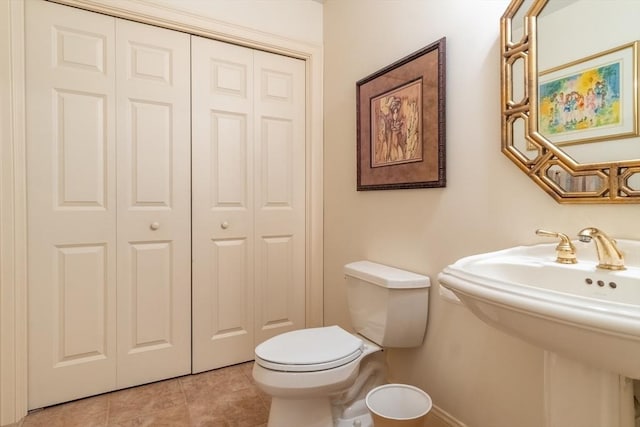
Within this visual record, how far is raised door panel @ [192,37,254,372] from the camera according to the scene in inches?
78.2

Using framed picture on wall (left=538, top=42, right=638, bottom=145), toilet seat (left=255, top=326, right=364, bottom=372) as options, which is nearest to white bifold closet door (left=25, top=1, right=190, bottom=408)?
toilet seat (left=255, top=326, right=364, bottom=372)

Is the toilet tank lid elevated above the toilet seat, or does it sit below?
above

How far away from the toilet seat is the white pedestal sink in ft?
1.97

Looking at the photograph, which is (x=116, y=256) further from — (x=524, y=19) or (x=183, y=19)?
(x=524, y=19)

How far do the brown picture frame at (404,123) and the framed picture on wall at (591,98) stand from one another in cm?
40

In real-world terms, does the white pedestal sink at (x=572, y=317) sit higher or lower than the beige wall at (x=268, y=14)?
lower

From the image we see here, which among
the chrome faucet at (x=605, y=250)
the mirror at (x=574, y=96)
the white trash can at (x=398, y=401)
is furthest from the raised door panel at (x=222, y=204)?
the chrome faucet at (x=605, y=250)

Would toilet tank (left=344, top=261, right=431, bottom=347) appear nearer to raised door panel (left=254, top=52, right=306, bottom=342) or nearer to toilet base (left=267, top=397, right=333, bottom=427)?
toilet base (left=267, top=397, right=333, bottom=427)

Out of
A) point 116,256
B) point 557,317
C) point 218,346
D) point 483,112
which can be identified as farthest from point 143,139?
point 557,317

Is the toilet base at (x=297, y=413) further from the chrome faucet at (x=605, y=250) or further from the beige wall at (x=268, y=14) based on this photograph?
the beige wall at (x=268, y=14)

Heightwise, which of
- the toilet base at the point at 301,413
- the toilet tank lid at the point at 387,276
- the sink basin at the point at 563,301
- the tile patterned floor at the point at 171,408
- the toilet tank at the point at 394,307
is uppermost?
the sink basin at the point at 563,301

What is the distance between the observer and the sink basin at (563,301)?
0.59m

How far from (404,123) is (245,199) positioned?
1.02 metres

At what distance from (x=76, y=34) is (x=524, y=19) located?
1922mm
